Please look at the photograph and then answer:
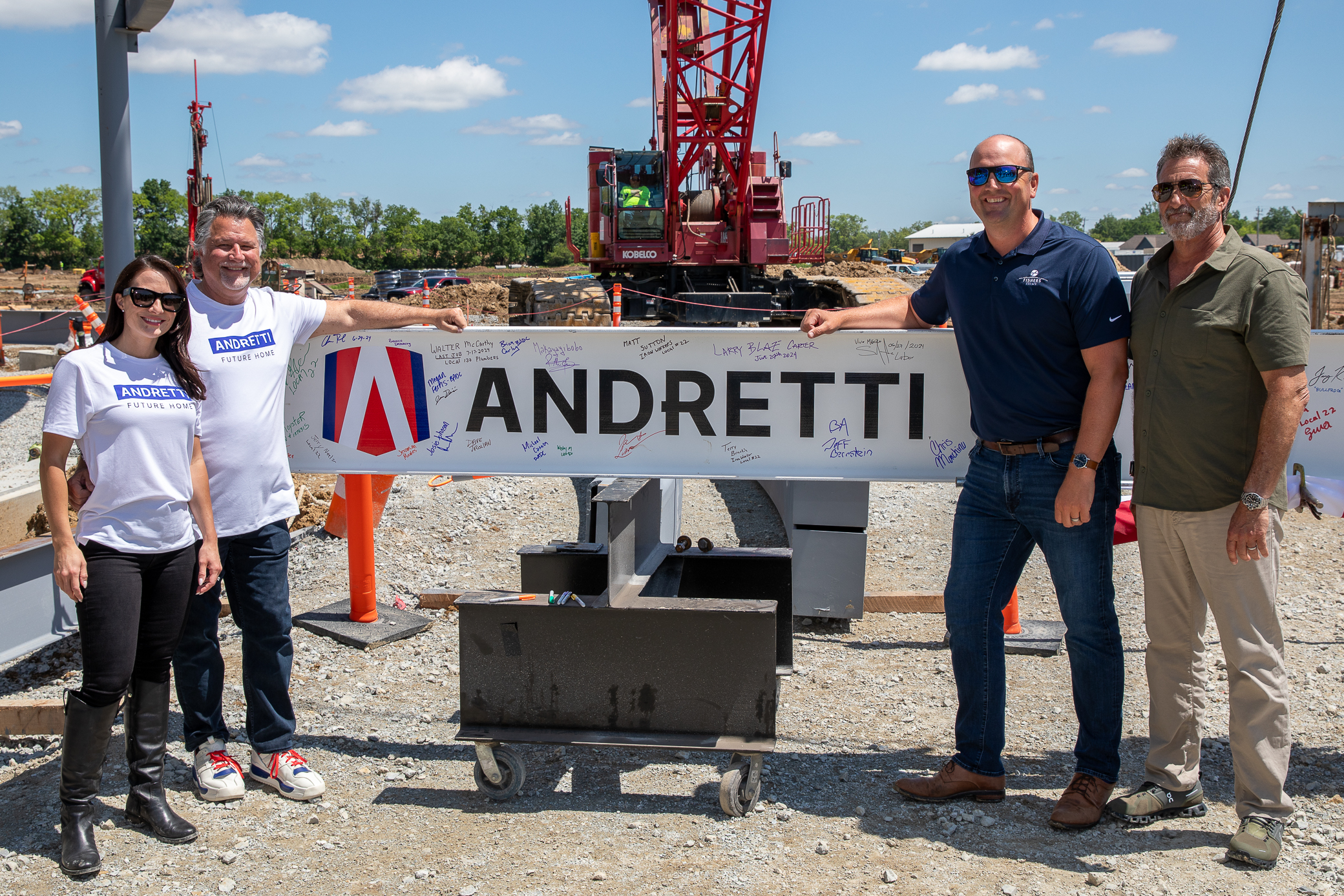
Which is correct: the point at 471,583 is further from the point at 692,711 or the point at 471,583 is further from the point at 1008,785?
the point at 1008,785

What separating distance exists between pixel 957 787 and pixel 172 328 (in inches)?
126

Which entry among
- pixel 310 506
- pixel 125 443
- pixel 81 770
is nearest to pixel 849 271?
pixel 310 506

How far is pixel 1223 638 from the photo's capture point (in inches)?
134

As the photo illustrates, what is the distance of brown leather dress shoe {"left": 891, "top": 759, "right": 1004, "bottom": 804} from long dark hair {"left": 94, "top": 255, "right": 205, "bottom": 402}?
9.62 feet

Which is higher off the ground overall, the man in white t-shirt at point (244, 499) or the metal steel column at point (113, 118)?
the metal steel column at point (113, 118)

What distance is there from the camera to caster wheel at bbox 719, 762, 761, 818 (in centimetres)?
367

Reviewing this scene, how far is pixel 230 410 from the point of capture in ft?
12.1

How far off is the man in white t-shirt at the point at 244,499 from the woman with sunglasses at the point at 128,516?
0.15m

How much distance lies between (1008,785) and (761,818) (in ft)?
3.34

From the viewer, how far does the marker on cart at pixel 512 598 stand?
388 centimetres

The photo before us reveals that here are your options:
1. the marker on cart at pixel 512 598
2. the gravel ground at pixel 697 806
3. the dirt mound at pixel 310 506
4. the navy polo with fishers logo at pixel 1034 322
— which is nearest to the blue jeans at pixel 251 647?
the gravel ground at pixel 697 806
